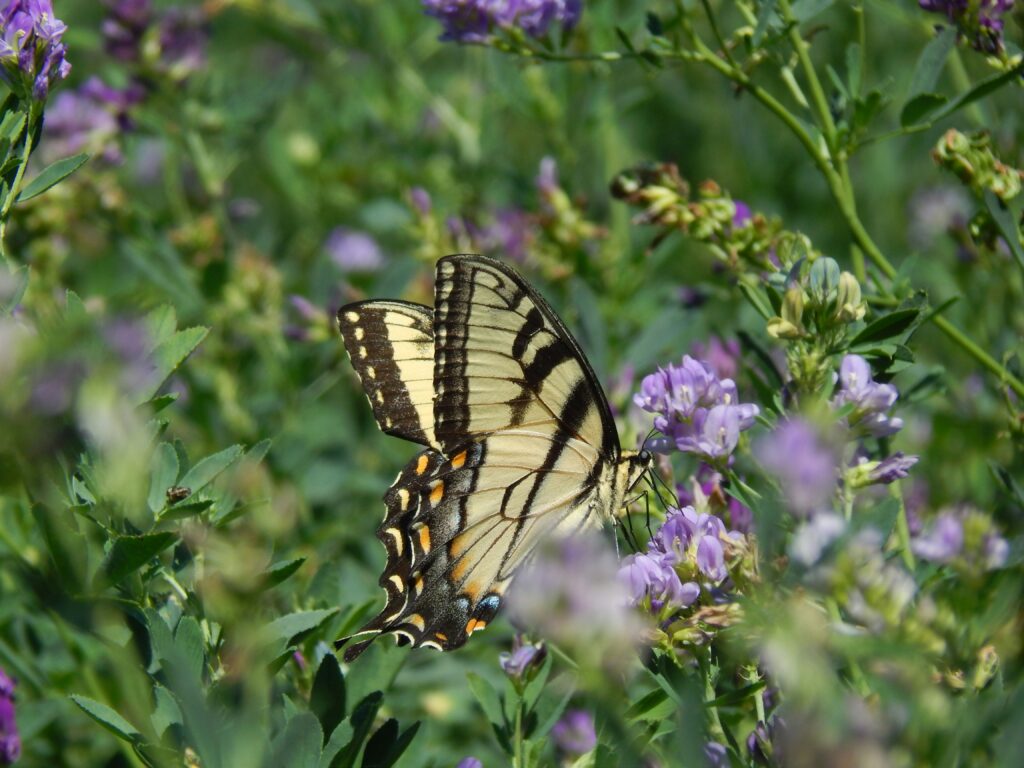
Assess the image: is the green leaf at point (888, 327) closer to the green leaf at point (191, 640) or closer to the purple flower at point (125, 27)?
the green leaf at point (191, 640)

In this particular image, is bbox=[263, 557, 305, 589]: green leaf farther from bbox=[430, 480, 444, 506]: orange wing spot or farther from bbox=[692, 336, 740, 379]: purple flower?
bbox=[692, 336, 740, 379]: purple flower

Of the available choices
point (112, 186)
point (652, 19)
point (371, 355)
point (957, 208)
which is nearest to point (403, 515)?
point (371, 355)

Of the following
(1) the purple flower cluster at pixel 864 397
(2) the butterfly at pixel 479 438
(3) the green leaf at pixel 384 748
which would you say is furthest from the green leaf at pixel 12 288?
(1) the purple flower cluster at pixel 864 397

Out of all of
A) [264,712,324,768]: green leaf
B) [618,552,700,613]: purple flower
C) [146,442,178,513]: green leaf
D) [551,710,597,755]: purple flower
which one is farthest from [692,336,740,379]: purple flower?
[264,712,324,768]: green leaf

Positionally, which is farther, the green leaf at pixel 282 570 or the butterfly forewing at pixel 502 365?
the butterfly forewing at pixel 502 365

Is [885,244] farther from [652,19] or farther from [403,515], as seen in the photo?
[403,515]

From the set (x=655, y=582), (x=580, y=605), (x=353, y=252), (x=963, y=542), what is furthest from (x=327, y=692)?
(x=353, y=252)
